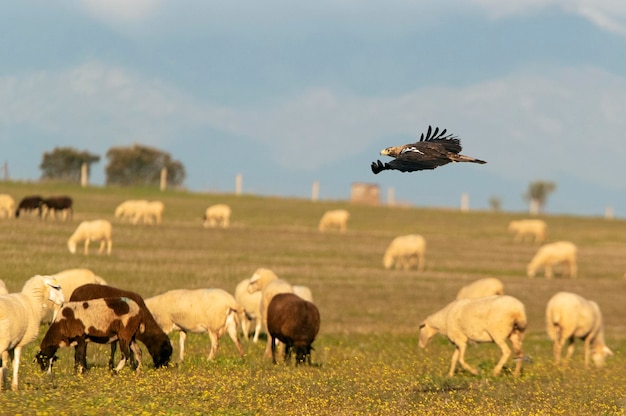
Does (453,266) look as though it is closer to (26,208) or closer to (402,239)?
(402,239)

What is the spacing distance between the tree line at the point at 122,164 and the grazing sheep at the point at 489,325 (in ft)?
249

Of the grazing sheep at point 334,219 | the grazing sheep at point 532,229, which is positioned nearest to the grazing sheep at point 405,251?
the grazing sheep at point 334,219

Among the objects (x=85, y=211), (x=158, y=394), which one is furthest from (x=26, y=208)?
(x=158, y=394)

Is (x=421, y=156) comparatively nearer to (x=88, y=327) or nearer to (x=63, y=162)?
(x=88, y=327)

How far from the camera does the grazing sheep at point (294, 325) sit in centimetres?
1798

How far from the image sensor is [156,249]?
3944 centimetres

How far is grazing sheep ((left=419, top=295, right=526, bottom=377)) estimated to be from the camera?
18.2 meters

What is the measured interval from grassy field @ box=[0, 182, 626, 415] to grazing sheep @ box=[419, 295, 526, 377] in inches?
15.9

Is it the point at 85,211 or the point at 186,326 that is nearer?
the point at 186,326

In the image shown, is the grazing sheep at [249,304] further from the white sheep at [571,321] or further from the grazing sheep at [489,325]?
the white sheep at [571,321]

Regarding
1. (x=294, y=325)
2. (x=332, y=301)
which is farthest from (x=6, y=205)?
(x=294, y=325)

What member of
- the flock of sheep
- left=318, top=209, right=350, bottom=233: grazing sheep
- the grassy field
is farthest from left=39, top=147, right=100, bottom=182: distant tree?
the flock of sheep

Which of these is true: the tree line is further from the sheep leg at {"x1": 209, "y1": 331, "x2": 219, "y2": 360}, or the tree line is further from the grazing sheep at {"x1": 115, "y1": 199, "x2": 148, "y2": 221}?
the sheep leg at {"x1": 209, "y1": 331, "x2": 219, "y2": 360}

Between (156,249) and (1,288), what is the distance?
23138 millimetres
